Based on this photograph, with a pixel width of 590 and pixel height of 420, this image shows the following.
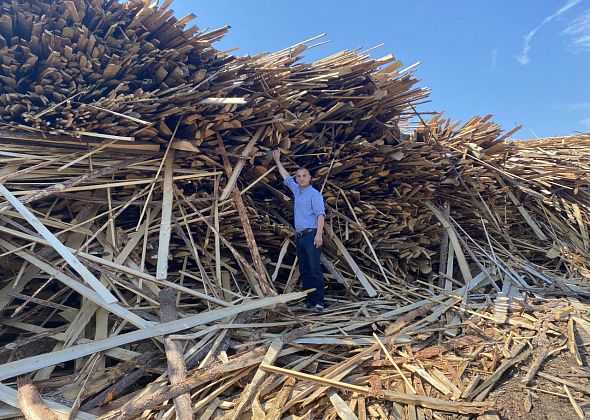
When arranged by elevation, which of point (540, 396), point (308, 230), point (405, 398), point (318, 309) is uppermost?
point (308, 230)

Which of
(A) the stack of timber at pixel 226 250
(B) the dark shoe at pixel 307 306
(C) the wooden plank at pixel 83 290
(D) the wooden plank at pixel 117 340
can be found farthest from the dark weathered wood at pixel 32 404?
(B) the dark shoe at pixel 307 306

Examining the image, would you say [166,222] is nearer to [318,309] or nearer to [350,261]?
[318,309]

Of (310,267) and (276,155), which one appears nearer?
(310,267)

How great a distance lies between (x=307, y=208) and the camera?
14.6ft

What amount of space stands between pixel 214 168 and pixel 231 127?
0.45 m

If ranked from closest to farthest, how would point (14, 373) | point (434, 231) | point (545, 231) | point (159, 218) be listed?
1. point (14, 373)
2. point (159, 218)
3. point (434, 231)
4. point (545, 231)

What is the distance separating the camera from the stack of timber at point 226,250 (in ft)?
9.51

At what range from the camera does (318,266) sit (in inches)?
175

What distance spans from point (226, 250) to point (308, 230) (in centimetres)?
84

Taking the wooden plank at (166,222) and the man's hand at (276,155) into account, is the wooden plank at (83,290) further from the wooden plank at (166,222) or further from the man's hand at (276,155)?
the man's hand at (276,155)

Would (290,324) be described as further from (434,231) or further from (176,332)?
(434,231)

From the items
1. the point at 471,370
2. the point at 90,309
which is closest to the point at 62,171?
the point at 90,309

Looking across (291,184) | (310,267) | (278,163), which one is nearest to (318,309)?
(310,267)

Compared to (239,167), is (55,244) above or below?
below
